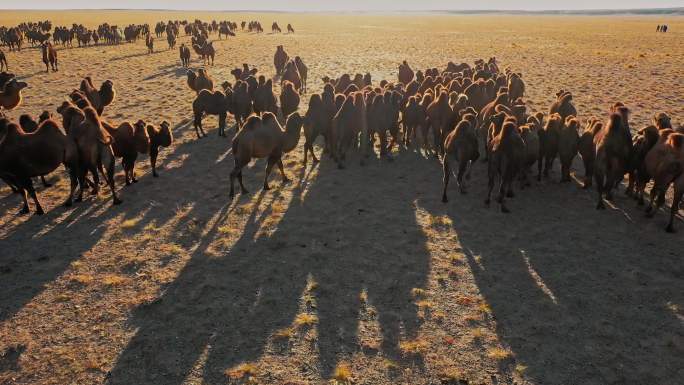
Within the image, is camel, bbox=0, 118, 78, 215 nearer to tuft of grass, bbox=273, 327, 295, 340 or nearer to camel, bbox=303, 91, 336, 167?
camel, bbox=303, 91, 336, 167

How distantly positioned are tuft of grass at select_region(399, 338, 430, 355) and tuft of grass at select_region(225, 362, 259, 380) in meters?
1.99

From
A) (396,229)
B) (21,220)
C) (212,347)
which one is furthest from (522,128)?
(21,220)

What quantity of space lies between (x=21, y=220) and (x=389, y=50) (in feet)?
153

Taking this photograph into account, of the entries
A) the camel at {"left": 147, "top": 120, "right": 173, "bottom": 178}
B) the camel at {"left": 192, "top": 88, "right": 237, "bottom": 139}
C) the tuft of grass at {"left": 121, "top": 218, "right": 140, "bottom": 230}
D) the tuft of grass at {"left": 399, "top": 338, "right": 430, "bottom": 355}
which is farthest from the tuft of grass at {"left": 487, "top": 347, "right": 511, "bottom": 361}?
the camel at {"left": 192, "top": 88, "right": 237, "bottom": 139}

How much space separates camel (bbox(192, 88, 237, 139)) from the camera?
15.4 meters

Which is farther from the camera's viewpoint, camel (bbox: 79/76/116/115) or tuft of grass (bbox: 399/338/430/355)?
camel (bbox: 79/76/116/115)

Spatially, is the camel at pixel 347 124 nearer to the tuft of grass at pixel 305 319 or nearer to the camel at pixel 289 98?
the camel at pixel 289 98

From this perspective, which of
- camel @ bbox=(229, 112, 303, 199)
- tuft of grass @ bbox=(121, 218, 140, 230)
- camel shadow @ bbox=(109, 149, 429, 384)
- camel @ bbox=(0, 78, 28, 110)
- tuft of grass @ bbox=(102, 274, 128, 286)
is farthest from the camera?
camel @ bbox=(0, 78, 28, 110)

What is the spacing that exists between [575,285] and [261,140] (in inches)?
286

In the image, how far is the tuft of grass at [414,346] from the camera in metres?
5.92

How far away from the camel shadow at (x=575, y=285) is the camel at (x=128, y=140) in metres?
7.26

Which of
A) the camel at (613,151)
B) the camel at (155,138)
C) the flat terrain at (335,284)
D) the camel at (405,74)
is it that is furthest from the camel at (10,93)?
the camel at (613,151)

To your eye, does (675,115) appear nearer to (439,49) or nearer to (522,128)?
(522,128)

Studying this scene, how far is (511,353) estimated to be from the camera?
5.87 metres
